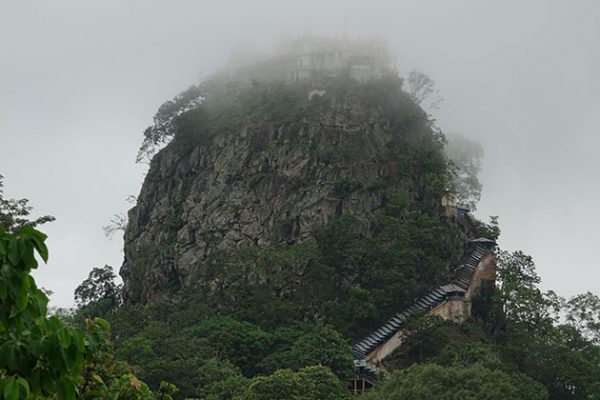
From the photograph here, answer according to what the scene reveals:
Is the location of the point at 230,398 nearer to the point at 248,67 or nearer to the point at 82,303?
the point at 82,303

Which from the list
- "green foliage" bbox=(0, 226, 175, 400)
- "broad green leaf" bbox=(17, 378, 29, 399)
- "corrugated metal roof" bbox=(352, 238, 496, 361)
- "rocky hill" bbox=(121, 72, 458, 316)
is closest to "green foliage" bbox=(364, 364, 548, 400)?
"corrugated metal roof" bbox=(352, 238, 496, 361)

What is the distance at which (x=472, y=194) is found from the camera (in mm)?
65688

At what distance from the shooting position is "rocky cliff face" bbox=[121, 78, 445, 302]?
58.0 metres

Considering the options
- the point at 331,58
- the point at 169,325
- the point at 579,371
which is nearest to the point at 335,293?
the point at 169,325

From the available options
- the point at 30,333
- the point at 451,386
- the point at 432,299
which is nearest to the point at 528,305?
the point at 432,299

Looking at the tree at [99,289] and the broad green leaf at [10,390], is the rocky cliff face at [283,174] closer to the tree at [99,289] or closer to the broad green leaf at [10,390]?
the tree at [99,289]

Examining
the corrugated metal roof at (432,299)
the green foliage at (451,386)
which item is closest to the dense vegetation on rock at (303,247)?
the corrugated metal roof at (432,299)

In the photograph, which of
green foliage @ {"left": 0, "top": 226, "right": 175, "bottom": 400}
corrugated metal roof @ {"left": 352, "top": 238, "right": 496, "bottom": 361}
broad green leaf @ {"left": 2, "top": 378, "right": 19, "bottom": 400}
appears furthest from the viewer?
corrugated metal roof @ {"left": 352, "top": 238, "right": 496, "bottom": 361}

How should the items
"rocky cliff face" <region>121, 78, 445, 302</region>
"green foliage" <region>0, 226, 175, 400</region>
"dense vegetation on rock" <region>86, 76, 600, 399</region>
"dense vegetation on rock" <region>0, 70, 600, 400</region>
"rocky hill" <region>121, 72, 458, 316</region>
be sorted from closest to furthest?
"green foliage" <region>0, 226, 175, 400</region> < "dense vegetation on rock" <region>0, 70, 600, 400</region> < "dense vegetation on rock" <region>86, 76, 600, 399</region> < "rocky hill" <region>121, 72, 458, 316</region> < "rocky cliff face" <region>121, 78, 445, 302</region>

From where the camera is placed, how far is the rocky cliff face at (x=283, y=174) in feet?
190

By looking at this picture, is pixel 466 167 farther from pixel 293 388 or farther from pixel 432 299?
pixel 293 388

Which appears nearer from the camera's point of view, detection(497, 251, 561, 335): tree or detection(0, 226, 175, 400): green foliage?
detection(0, 226, 175, 400): green foliage

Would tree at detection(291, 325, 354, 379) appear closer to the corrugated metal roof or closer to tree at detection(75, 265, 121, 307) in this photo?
the corrugated metal roof

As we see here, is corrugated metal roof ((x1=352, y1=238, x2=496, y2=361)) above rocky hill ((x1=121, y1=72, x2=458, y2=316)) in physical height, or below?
below
